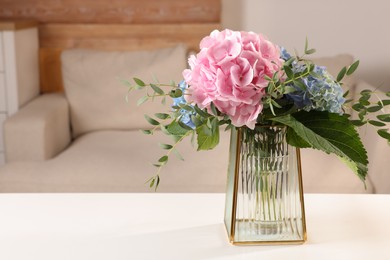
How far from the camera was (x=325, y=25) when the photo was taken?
3744mm

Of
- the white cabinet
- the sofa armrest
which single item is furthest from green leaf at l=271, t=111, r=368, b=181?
the white cabinet

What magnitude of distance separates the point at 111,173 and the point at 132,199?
1.09 m

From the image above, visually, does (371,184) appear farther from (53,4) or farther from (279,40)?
(53,4)

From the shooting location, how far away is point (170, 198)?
163cm

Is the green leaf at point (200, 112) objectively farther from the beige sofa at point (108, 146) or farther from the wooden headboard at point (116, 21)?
the wooden headboard at point (116, 21)

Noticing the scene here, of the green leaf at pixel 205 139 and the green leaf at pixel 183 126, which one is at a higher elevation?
the green leaf at pixel 183 126

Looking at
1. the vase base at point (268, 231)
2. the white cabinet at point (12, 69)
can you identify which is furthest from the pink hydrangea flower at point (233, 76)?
the white cabinet at point (12, 69)

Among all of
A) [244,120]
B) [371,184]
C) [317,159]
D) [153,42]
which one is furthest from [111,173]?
[244,120]

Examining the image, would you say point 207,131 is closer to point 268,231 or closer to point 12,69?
point 268,231

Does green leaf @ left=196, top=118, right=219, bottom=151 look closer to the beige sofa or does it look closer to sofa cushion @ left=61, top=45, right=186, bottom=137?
the beige sofa

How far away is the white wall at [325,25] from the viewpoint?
147 inches

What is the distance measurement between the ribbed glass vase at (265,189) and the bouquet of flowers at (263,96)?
0.03 m

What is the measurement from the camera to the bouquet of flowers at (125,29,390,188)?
121cm

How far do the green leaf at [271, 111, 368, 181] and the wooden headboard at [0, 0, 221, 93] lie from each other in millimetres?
2564
